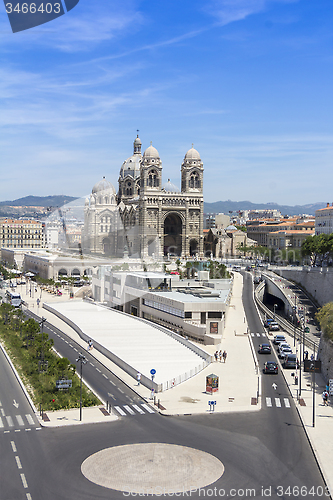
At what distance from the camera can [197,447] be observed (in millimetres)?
27984

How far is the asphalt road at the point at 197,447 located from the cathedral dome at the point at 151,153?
104 m

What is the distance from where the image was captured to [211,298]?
210ft

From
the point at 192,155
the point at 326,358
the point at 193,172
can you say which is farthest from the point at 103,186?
the point at 326,358

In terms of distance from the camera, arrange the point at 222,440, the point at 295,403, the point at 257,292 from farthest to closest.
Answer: the point at 257,292 → the point at 295,403 → the point at 222,440

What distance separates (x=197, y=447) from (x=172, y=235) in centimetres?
11534

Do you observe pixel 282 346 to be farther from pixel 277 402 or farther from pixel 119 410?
pixel 119 410

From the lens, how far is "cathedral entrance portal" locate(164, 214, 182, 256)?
141625mm

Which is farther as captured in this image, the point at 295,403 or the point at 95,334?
the point at 95,334

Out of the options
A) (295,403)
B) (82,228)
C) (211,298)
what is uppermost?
(82,228)

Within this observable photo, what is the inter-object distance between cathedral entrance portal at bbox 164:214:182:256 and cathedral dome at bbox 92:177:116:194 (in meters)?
23.3

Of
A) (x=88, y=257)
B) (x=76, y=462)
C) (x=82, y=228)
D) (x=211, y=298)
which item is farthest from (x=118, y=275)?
(x=82, y=228)

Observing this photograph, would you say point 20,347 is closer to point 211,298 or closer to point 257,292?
point 211,298

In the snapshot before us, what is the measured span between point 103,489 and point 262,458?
8.08 metres

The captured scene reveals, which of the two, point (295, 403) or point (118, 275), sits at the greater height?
point (118, 275)
